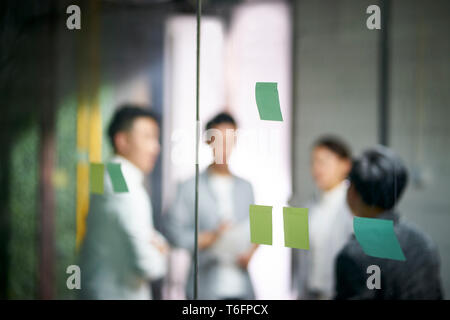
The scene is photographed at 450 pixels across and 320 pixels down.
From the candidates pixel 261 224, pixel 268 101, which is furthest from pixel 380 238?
pixel 268 101

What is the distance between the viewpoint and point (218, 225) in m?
1.51

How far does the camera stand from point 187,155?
1466 millimetres

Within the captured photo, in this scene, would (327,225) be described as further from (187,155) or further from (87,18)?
(87,18)

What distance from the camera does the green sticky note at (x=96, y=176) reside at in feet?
5.03

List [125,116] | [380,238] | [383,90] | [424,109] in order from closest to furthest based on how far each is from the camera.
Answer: [380,238], [125,116], [424,109], [383,90]

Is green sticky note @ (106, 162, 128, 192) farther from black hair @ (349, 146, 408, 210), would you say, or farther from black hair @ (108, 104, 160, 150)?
black hair @ (349, 146, 408, 210)

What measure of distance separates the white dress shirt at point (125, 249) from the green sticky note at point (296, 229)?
16.5 inches

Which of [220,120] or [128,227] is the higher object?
[220,120]

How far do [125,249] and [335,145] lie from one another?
2.80ft

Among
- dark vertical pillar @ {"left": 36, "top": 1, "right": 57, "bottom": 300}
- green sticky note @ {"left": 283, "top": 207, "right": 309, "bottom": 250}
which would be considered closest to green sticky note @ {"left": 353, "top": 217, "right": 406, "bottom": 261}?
green sticky note @ {"left": 283, "top": 207, "right": 309, "bottom": 250}

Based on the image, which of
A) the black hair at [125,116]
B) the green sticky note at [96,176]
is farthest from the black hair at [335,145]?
the green sticky note at [96,176]

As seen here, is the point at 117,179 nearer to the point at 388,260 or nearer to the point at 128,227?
the point at 128,227
